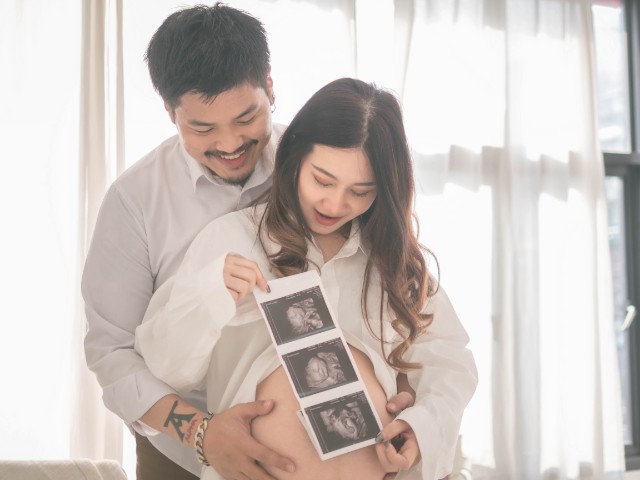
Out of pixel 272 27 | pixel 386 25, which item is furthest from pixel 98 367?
Answer: pixel 386 25

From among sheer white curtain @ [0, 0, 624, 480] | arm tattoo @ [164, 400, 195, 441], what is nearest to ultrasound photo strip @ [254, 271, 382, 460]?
arm tattoo @ [164, 400, 195, 441]

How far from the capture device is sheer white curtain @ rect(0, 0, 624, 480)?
2879 millimetres

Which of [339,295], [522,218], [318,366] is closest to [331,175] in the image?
[339,295]

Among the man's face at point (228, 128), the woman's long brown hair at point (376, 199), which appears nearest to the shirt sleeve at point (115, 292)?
the man's face at point (228, 128)

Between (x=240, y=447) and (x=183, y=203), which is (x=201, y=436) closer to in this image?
→ (x=240, y=447)

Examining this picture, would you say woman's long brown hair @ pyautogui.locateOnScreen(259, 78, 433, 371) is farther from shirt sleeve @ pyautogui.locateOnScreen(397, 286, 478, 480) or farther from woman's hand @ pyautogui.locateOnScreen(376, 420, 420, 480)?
woman's hand @ pyautogui.locateOnScreen(376, 420, 420, 480)

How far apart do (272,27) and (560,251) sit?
1.82 m

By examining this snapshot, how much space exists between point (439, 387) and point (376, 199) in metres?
0.39

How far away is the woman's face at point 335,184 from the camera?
1.45 meters

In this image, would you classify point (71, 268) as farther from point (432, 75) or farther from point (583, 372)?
point (583, 372)

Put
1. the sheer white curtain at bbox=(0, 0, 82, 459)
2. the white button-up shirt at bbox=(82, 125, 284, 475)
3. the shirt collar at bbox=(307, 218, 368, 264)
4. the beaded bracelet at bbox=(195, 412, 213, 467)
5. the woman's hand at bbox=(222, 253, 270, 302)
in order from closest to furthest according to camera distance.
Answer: the woman's hand at bbox=(222, 253, 270, 302)
the beaded bracelet at bbox=(195, 412, 213, 467)
the shirt collar at bbox=(307, 218, 368, 264)
the white button-up shirt at bbox=(82, 125, 284, 475)
the sheer white curtain at bbox=(0, 0, 82, 459)

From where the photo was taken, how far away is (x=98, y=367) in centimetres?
167

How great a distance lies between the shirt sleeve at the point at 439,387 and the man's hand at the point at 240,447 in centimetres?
25

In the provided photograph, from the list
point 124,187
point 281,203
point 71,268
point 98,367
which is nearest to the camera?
point 281,203
